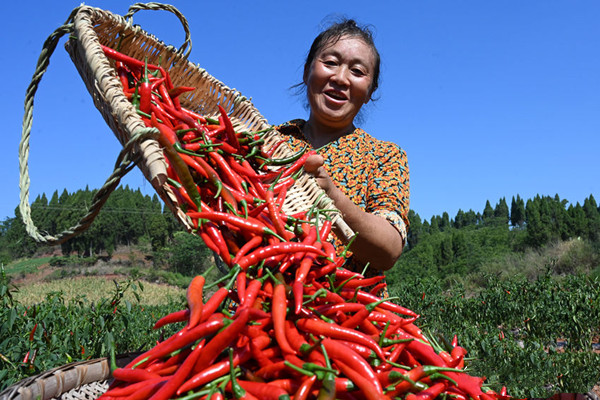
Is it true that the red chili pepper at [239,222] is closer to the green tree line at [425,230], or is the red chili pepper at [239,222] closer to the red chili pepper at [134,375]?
the red chili pepper at [134,375]

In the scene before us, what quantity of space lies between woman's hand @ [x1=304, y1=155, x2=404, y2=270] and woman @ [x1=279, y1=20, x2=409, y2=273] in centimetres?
9

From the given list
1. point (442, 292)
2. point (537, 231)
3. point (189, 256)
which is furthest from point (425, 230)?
point (442, 292)

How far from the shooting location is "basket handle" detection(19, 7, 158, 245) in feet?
5.85

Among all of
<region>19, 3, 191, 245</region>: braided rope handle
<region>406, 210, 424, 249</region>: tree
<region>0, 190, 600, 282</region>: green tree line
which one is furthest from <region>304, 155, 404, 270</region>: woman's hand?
<region>406, 210, 424, 249</region>: tree

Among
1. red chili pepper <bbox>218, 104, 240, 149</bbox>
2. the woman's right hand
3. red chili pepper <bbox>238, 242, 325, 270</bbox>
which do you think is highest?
red chili pepper <bbox>218, 104, 240, 149</bbox>

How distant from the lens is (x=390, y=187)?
8.57 feet

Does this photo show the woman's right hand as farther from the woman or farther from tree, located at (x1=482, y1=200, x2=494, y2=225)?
tree, located at (x1=482, y1=200, x2=494, y2=225)

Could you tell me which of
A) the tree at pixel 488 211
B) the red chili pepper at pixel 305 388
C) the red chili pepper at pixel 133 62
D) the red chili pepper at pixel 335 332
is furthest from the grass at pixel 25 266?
the tree at pixel 488 211

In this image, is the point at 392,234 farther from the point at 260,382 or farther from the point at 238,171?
the point at 260,382

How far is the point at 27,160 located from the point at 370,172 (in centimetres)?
168

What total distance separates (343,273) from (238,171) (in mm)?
724

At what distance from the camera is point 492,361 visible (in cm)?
421

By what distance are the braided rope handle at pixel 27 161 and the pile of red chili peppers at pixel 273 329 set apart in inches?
5.8

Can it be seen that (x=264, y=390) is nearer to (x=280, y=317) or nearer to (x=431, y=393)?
(x=280, y=317)
